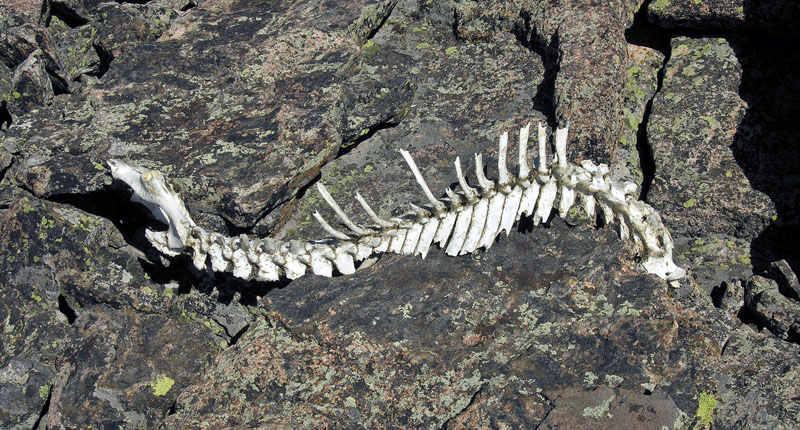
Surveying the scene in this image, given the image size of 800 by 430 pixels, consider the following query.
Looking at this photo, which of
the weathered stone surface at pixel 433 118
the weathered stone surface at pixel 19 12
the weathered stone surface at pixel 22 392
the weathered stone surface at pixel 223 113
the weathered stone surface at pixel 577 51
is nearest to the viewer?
the weathered stone surface at pixel 22 392

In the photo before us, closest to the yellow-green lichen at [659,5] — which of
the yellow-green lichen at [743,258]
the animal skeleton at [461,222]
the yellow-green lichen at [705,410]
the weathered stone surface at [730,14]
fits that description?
the weathered stone surface at [730,14]

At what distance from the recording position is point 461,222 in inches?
175

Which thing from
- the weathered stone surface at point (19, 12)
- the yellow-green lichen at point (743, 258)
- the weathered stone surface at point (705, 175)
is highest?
the weathered stone surface at point (19, 12)

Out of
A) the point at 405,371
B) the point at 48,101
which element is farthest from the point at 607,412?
the point at 48,101

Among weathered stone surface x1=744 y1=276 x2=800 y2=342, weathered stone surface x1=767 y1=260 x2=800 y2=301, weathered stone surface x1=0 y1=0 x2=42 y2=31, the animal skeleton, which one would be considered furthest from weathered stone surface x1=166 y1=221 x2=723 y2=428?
weathered stone surface x1=0 y1=0 x2=42 y2=31

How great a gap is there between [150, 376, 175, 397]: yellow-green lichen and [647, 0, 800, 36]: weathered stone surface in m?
4.41

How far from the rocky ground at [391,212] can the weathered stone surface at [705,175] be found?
2cm

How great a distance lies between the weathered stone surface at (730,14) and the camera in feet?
17.7

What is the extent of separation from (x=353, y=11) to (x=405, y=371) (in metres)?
3.11

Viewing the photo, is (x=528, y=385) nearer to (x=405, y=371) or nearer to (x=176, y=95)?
(x=405, y=371)

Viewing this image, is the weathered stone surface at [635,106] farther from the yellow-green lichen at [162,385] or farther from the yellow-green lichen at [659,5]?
the yellow-green lichen at [162,385]

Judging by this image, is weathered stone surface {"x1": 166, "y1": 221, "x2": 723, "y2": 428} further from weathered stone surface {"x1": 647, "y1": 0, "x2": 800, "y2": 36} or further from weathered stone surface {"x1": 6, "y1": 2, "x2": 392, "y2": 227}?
weathered stone surface {"x1": 647, "y1": 0, "x2": 800, "y2": 36}

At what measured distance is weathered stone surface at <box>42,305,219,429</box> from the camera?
4262 mm

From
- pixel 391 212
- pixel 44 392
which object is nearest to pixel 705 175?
pixel 391 212
